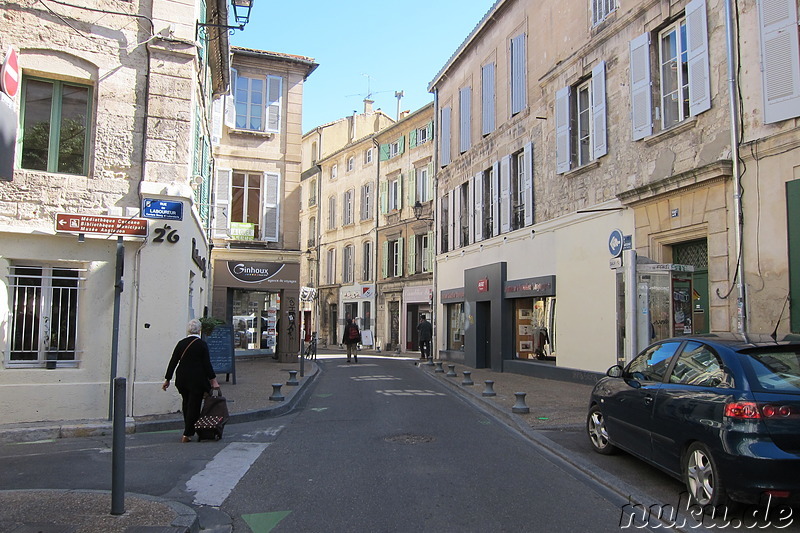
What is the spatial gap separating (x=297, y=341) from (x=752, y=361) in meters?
18.2

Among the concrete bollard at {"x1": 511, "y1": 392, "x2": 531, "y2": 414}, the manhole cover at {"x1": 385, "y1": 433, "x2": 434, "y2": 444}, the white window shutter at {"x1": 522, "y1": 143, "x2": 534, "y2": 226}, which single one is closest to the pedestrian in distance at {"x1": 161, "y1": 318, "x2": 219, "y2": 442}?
the manhole cover at {"x1": 385, "y1": 433, "x2": 434, "y2": 444}

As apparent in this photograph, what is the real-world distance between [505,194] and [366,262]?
19.2 meters

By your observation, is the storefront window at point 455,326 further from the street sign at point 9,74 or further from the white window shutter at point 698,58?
the street sign at point 9,74

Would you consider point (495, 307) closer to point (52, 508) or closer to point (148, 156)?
point (148, 156)

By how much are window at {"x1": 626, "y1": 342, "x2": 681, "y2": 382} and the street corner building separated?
21.9 ft

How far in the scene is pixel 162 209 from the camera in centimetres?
950

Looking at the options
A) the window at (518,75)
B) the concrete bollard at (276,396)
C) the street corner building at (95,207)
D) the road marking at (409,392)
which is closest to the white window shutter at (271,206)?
the window at (518,75)

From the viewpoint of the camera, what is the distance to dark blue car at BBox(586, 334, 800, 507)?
438 cm

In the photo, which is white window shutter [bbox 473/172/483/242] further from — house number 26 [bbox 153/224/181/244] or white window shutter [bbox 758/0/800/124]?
house number 26 [bbox 153/224/181/244]

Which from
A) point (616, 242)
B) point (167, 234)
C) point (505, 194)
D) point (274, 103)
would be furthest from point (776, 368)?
point (274, 103)

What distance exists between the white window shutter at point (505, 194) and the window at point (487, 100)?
Answer: 5.93ft

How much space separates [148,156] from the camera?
381 inches

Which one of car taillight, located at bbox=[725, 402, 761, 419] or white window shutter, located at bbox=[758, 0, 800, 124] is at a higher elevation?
white window shutter, located at bbox=[758, 0, 800, 124]

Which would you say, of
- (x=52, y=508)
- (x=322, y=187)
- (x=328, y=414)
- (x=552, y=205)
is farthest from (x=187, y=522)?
(x=322, y=187)
